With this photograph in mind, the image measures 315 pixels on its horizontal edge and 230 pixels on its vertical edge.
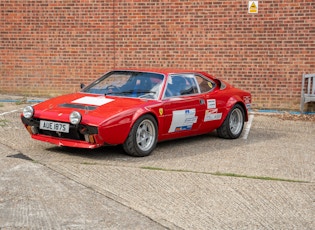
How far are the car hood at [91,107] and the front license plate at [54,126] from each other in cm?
7

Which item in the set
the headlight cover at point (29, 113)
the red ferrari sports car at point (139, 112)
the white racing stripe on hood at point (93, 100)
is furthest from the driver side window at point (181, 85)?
the headlight cover at point (29, 113)

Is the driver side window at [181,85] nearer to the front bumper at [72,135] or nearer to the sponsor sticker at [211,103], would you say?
the sponsor sticker at [211,103]

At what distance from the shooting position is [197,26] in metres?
13.6

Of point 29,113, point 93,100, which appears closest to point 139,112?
point 93,100

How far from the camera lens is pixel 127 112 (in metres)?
7.79

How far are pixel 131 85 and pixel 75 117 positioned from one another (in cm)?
145

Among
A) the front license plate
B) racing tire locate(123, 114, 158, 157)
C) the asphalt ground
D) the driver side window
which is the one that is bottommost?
the asphalt ground

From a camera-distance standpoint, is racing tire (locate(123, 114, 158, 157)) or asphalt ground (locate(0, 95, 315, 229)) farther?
racing tire (locate(123, 114, 158, 157))

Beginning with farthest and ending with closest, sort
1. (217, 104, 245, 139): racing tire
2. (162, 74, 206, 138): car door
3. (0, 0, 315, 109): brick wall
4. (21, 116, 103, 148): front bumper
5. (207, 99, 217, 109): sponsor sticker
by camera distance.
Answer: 1. (0, 0, 315, 109): brick wall
2. (217, 104, 245, 139): racing tire
3. (207, 99, 217, 109): sponsor sticker
4. (162, 74, 206, 138): car door
5. (21, 116, 103, 148): front bumper

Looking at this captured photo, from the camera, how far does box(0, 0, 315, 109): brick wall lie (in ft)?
43.5

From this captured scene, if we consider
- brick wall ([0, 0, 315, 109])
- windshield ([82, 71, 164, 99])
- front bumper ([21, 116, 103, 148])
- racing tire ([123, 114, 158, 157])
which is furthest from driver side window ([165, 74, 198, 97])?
brick wall ([0, 0, 315, 109])

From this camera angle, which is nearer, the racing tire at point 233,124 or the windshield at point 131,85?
the windshield at point 131,85

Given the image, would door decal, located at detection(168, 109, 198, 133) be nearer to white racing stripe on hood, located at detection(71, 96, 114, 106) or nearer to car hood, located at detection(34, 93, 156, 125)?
car hood, located at detection(34, 93, 156, 125)

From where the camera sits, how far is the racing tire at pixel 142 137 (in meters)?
7.86
